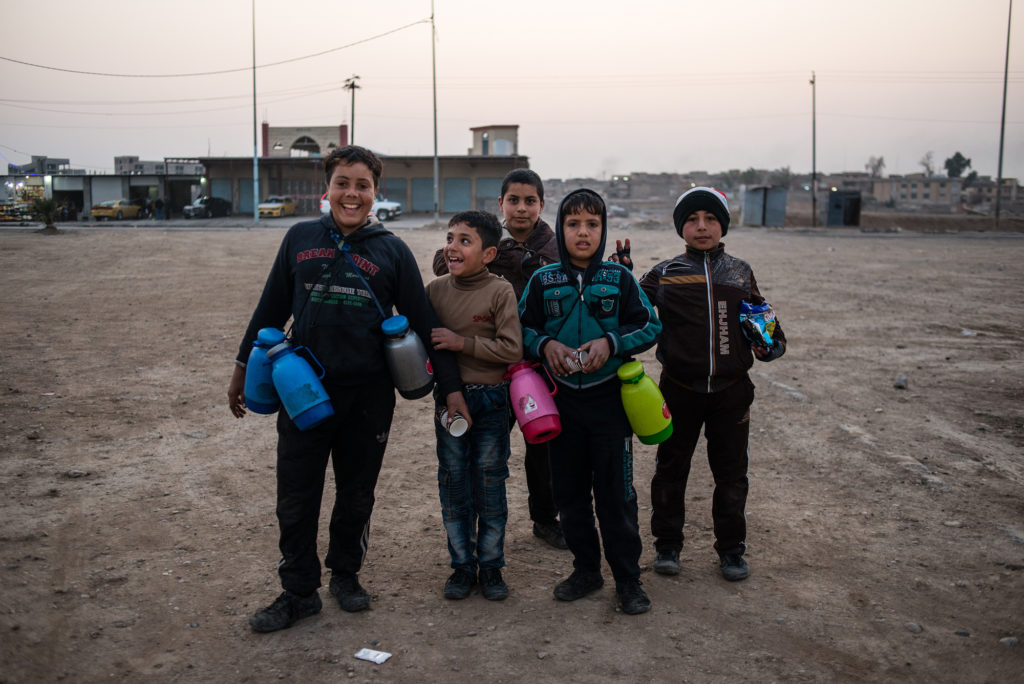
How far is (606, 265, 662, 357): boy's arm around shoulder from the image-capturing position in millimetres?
3236

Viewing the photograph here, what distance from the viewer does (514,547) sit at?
3990 millimetres

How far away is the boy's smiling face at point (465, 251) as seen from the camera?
10.8 ft

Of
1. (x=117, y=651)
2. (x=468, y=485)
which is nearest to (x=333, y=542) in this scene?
(x=468, y=485)

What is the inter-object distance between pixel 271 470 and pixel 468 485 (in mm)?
2017

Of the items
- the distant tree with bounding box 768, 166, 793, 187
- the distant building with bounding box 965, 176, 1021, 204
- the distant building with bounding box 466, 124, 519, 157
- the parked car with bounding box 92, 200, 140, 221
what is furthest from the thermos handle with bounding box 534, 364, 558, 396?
the distant tree with bounding box 768, 166, 793, 187

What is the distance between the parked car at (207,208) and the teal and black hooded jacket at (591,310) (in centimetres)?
4281


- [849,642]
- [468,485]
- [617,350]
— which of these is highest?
[617,350]

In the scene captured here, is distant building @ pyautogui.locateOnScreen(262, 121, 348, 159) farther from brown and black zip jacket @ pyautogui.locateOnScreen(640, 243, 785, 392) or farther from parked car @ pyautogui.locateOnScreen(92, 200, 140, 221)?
brown and black zip jacket @ pyautogui.locateOnScreen(640, 243, 785, 392)

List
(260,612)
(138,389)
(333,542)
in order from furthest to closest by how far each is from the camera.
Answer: (138,389), (333,542), (260,612)

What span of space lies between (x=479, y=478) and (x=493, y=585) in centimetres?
45

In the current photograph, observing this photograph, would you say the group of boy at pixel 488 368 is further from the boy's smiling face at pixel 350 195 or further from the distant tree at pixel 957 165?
the distant tree at pixel 957 165

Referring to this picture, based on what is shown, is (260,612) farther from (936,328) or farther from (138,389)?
(936,328)

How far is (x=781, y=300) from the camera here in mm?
12086

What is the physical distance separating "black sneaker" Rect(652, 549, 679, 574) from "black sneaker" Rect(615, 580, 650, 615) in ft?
0.98
